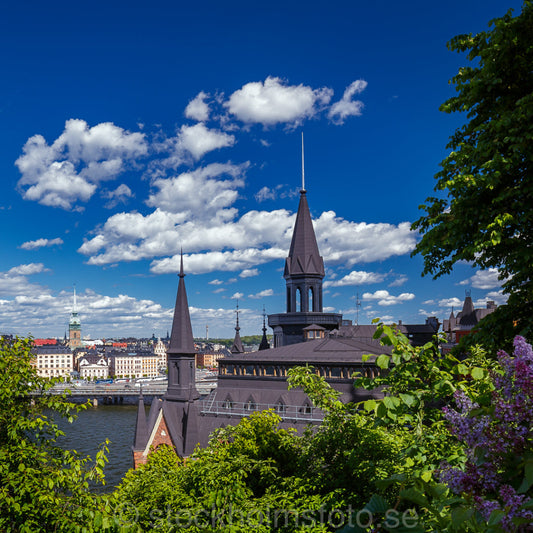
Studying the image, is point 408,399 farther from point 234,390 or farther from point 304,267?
point 304,267

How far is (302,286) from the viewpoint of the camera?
201 feet

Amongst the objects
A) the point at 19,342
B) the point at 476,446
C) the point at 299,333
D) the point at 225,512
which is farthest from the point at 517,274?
the point at 299,333

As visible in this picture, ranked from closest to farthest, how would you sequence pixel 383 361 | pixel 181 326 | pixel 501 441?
pixel 501 441 < pixel 383 361 < pixel 181 326

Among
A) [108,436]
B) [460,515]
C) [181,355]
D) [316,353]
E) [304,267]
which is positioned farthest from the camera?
[108,436]

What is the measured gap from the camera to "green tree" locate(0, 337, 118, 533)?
825cm

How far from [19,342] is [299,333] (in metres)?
51.4

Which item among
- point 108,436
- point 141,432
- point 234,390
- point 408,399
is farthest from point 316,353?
point 108,436

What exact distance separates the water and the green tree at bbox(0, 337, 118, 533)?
123 feet

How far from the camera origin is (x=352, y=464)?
924 centimetres

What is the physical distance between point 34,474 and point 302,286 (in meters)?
53.2

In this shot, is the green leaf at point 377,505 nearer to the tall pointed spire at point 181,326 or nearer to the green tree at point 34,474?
the green tree at point 34,474

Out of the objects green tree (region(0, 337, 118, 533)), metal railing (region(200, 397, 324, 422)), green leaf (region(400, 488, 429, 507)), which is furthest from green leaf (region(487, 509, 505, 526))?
metal railing (region(200, 397, 324, 422))

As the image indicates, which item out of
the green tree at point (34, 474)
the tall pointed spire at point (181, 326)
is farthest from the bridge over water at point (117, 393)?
the green tree at point (34, 474)

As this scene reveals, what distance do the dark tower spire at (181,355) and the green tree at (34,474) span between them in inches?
1290
